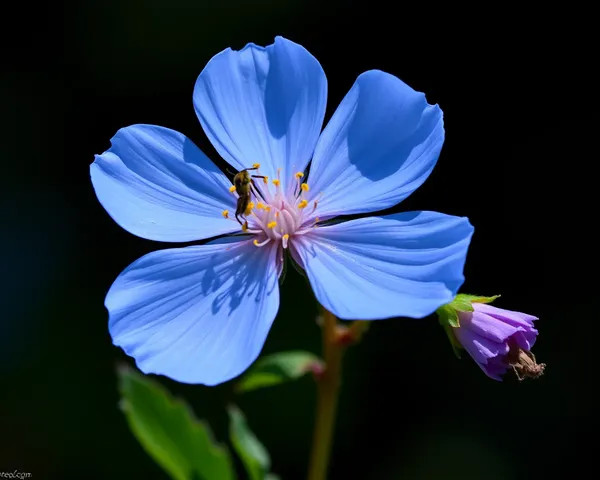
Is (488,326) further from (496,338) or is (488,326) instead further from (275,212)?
(275,212)

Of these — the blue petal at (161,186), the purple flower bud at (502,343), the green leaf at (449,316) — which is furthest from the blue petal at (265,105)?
the purple flower bud at (502,343)

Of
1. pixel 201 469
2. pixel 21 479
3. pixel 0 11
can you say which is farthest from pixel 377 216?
pixel 0 11

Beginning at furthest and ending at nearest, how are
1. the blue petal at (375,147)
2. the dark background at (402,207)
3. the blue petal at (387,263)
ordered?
the dark background at (402,207)
the blue petal at (375,147)
the blue petal at (387,263)

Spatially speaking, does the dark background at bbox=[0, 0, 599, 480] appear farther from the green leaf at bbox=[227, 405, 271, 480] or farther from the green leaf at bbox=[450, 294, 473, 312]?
the green leaf at bbox=[450, 294, 473, 312]

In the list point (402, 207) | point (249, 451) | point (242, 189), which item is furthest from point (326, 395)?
point (402, 207)

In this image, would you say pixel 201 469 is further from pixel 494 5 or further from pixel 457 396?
pixel 494 5

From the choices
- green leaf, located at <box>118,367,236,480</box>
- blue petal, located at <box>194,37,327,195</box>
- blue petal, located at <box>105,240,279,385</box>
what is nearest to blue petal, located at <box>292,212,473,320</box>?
blue petal, located at <box>105,240,279,385</box>

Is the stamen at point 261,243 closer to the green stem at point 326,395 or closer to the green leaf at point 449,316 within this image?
the green stem at point 326,395
